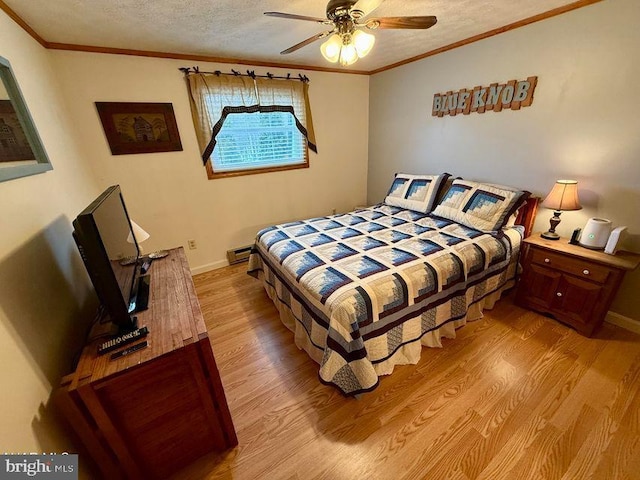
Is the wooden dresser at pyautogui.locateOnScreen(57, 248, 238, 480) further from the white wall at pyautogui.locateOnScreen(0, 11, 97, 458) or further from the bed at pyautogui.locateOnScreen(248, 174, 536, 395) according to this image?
the bed at pyautogui.locateOnScreen(248, 174, 536, 395)

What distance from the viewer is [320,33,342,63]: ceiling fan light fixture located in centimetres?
142

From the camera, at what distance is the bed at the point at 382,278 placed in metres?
1.40

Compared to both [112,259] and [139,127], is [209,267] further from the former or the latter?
Answer: [112,259]

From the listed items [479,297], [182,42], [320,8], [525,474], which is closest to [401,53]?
[320,8]

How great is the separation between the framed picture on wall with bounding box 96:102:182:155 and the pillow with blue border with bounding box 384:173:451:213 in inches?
93.0

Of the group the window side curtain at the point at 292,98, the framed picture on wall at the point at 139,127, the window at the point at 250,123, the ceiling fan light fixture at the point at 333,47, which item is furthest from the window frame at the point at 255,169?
the ceiling fan light fixture at the point at 333,47

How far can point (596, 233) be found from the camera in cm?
178

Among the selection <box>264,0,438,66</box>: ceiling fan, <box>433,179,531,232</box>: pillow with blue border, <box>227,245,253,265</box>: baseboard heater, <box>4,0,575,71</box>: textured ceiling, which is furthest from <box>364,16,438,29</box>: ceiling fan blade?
<box>227,245,253,265</box>: baseboard heater

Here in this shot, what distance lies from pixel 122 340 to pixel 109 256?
35 cm

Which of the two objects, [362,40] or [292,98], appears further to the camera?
[292,98]

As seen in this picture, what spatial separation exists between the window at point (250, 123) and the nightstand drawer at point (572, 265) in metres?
2.57

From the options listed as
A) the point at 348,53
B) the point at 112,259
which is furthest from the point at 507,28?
the point at 112,259

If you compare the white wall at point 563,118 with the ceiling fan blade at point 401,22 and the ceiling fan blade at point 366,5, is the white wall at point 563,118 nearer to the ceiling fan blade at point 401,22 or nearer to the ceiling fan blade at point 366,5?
the ceiling fan blade at point 401,22

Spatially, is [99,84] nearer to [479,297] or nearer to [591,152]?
[479,297]
